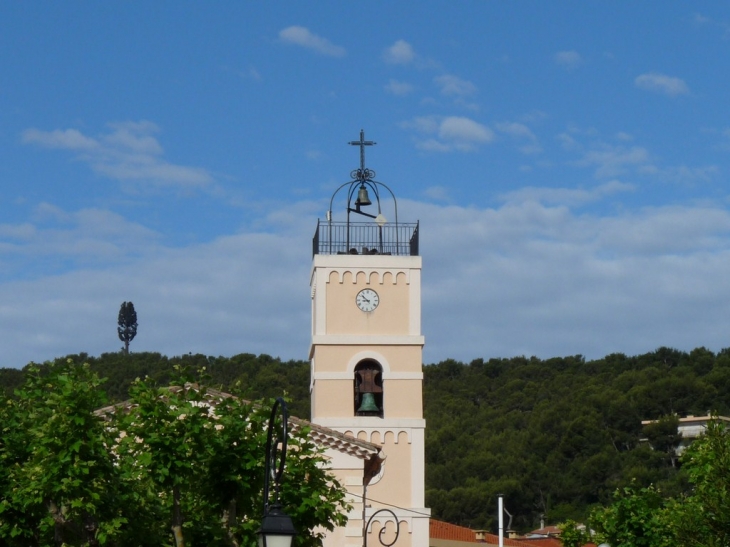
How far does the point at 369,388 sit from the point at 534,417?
184ft

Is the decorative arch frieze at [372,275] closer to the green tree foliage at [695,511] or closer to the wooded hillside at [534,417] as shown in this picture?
the green tree foliage at [695,511]

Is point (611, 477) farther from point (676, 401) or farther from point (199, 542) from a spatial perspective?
point (199, 542)

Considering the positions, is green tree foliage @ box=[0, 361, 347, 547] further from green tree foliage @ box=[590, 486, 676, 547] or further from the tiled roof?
the tiled roof

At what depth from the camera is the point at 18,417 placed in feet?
82.8

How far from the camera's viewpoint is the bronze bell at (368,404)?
36347 mm

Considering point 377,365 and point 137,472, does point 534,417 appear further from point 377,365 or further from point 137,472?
point 137,472

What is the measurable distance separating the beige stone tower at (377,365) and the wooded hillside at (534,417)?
114ft

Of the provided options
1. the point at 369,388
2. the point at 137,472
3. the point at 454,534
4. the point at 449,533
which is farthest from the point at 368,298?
the point at 454,534

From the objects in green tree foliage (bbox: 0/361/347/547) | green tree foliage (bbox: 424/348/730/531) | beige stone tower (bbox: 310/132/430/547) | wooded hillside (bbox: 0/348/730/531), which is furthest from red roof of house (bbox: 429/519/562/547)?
green tree foliage (bbox: 0/361/347/547)

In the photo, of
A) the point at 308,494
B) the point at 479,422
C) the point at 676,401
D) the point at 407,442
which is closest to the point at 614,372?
the point at 676,401

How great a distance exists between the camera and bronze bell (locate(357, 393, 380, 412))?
119ft

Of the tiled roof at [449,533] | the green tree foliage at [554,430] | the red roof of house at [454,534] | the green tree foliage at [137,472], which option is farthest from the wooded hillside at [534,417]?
the green tree foliage at [137,472]

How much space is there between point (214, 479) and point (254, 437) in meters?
1.02

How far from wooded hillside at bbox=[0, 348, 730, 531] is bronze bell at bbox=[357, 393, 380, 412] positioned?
3476cm
